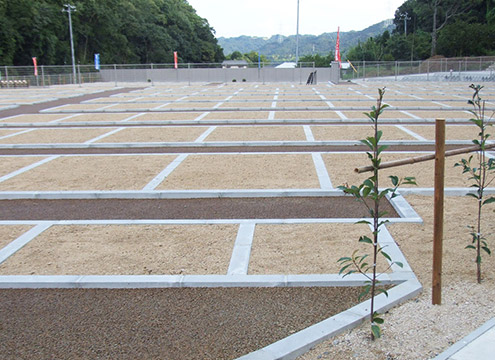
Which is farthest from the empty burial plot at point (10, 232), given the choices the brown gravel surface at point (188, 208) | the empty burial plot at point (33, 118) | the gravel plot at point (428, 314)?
the empty burial plot at point (33, 118)

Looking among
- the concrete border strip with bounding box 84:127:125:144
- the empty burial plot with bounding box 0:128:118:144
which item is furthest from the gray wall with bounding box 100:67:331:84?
the concrete border strip with bounding box 84:127:125:144

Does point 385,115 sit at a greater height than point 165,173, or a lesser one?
greater

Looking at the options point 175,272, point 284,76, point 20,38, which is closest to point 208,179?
point 175,272

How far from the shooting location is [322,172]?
28.4 ft

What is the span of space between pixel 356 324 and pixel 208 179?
5058 mm

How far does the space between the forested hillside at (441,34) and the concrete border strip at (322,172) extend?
2251 inches

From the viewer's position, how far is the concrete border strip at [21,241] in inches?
209

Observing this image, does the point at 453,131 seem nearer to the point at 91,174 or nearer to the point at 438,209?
the point at 91,174

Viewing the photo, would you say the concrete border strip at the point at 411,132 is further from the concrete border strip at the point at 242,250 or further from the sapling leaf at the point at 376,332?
the sapling leaf at the point at 376,332

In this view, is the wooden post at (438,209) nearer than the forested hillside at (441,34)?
Yes

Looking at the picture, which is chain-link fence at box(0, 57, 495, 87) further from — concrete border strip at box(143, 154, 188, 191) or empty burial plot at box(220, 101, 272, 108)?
concrete border strip at box(143, 154, 188, 191)

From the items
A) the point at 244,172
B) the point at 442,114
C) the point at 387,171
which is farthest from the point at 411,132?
the point at 244,172

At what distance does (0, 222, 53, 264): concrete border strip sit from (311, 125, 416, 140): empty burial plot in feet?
25.7

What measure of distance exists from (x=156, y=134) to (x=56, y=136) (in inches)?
117
